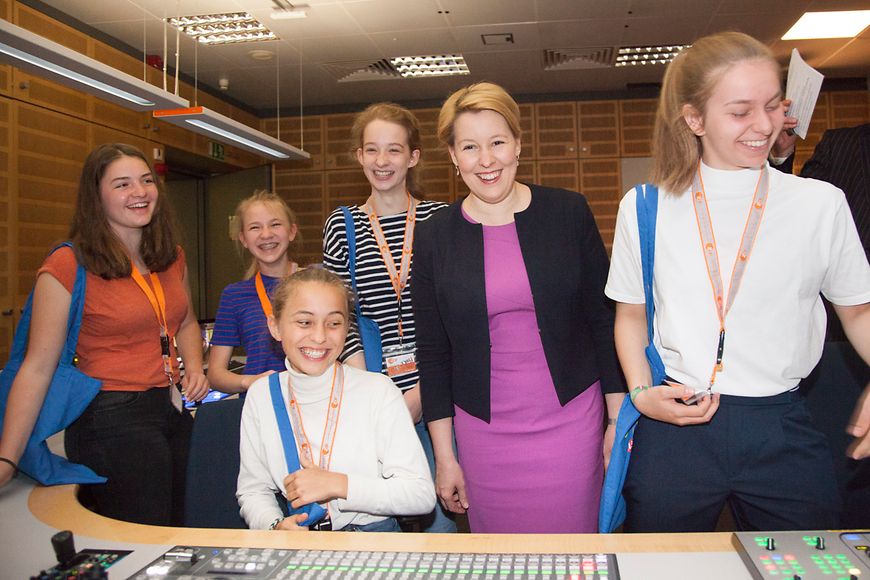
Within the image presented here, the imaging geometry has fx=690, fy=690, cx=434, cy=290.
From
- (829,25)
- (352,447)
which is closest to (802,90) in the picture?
(352,447)

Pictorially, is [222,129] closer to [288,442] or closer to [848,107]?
[288,442]

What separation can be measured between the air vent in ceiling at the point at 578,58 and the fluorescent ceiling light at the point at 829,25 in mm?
1640

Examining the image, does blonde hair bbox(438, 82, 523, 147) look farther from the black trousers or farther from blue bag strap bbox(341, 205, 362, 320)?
the black trousers

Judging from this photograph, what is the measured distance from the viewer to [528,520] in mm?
1817

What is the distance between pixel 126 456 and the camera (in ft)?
6.10

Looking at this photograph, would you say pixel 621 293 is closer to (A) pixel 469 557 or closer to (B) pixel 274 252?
(A) pixel 469 557

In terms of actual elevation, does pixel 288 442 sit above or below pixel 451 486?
above

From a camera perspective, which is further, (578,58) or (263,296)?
(578,58)

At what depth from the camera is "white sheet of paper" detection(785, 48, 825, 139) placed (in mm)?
1632

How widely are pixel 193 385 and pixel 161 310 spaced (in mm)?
325

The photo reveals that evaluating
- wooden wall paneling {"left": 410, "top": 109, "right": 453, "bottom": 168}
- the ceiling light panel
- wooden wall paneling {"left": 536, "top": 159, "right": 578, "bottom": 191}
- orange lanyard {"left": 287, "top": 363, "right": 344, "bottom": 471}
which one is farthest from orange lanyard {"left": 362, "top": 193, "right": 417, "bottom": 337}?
wooden wall paneling {"left": 536, "top": 159, "right": 578, "bottom": 191}

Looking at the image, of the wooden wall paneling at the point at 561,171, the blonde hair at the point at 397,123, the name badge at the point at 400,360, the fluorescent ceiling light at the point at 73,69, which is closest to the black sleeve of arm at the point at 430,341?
the name badge at the point at 400,360

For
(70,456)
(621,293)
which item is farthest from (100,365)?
(621,293)

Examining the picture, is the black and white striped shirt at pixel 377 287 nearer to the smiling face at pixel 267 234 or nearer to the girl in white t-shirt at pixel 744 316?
the smiling face at pixel 267 234
